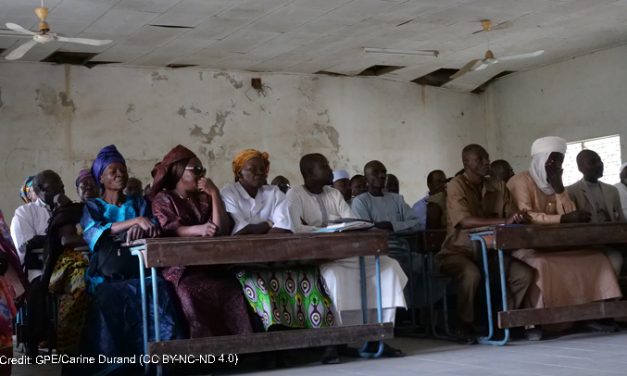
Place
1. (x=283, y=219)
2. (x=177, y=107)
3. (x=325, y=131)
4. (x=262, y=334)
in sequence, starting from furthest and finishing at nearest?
1. (x=325, y=131)
2. (x=177, y=107)
3. (x=283, y=219)
4. (x=262, y=334)

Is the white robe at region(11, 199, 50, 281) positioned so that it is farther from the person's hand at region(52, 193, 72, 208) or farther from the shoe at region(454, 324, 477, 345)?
the shoe at region(454, 324, 477, 345)

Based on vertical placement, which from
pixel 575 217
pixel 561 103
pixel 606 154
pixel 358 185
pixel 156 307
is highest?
pixel 561 103

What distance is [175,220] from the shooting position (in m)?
5.56

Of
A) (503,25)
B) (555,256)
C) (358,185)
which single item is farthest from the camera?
(503,25)

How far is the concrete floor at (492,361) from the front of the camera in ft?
15.8

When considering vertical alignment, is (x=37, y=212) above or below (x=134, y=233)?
above

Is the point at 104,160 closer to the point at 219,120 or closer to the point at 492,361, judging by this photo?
the point at 492,361

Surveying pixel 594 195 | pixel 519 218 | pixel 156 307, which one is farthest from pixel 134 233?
pixel 594 195

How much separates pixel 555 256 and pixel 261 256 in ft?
8.08

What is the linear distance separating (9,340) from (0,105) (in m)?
9.32

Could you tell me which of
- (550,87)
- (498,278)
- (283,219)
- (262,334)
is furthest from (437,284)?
(550,87)

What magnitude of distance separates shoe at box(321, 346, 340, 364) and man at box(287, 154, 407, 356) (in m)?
0.26

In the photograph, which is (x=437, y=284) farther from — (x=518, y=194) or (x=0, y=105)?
(x=0, y=105)

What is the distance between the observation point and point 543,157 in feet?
22.3
